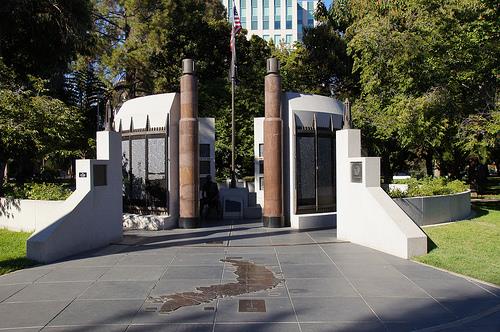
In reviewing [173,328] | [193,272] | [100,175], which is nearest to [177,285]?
[193,272]

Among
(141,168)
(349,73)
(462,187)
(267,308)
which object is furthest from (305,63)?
(267,308)

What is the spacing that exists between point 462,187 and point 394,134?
658 centimetres

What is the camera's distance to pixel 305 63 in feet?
117

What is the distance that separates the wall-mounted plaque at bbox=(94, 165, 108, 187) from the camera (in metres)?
11.6

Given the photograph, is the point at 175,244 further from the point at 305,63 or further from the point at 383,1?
the point at 305,63

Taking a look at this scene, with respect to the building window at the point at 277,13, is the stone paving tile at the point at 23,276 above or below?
below

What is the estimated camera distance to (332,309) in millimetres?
6590

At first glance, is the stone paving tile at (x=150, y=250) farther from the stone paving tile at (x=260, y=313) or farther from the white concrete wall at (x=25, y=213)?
the stone paving tile at (x=260, y=313)

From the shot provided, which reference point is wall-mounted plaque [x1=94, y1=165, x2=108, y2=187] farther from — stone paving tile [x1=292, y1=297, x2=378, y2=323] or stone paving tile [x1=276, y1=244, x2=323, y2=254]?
stone paving tile [x1=292, y1=297, x2=378, y2=323]

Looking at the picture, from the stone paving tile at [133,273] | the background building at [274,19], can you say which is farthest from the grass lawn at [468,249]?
the background building at [274,19]

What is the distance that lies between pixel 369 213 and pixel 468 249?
2.35 meters

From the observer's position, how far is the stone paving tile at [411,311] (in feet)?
20.2

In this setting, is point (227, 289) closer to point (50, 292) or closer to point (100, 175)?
point (50, 292)

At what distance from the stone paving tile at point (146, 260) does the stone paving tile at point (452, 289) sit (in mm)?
4850
